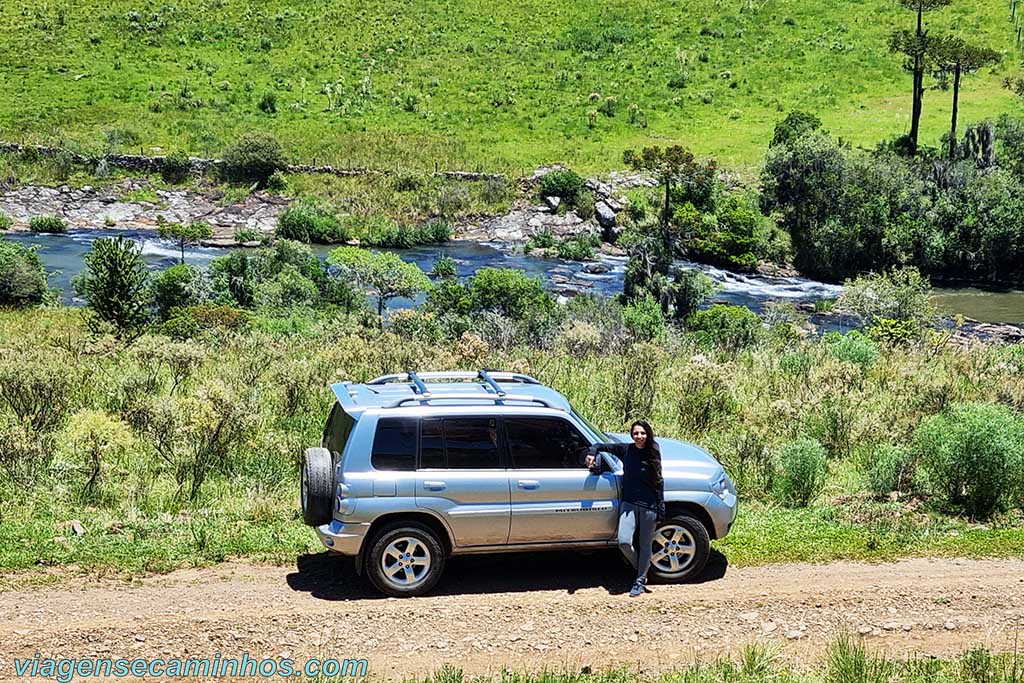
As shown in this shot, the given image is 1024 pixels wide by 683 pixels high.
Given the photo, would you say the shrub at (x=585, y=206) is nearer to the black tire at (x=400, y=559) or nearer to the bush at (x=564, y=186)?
the bush at (x=564, y=186)

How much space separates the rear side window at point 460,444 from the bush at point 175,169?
190ft

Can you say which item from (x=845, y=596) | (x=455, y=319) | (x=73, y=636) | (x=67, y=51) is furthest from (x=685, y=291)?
(x=67, y=51)

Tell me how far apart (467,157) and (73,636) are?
193 feet

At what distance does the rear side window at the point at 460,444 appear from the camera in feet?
30.2

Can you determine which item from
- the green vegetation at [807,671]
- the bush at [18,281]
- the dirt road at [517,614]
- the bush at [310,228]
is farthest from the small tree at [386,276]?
the green vegetation at [807,671]

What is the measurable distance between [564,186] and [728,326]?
26873 millimetres

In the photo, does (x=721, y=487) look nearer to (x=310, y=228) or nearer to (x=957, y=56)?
(x=310, y=228)

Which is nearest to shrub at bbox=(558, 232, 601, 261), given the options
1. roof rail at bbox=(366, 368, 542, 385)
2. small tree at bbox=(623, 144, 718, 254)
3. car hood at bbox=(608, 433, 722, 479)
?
small tree at bbox=(623, 144, 718, 254)

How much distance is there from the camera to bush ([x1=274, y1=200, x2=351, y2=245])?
5488 centimetres

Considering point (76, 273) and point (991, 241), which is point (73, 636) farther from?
point (991, 241)

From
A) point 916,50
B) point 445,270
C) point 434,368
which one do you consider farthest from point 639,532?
point 916,50

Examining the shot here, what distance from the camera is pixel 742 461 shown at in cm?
1408

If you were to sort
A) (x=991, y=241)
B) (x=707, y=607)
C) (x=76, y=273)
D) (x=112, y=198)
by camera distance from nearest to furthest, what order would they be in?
(x=707, y=607), (x=76, y=273), (x=991, y=241), (x=112, y=198)

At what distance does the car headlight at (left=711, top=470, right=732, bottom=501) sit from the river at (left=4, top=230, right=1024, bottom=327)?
97.9 ft
